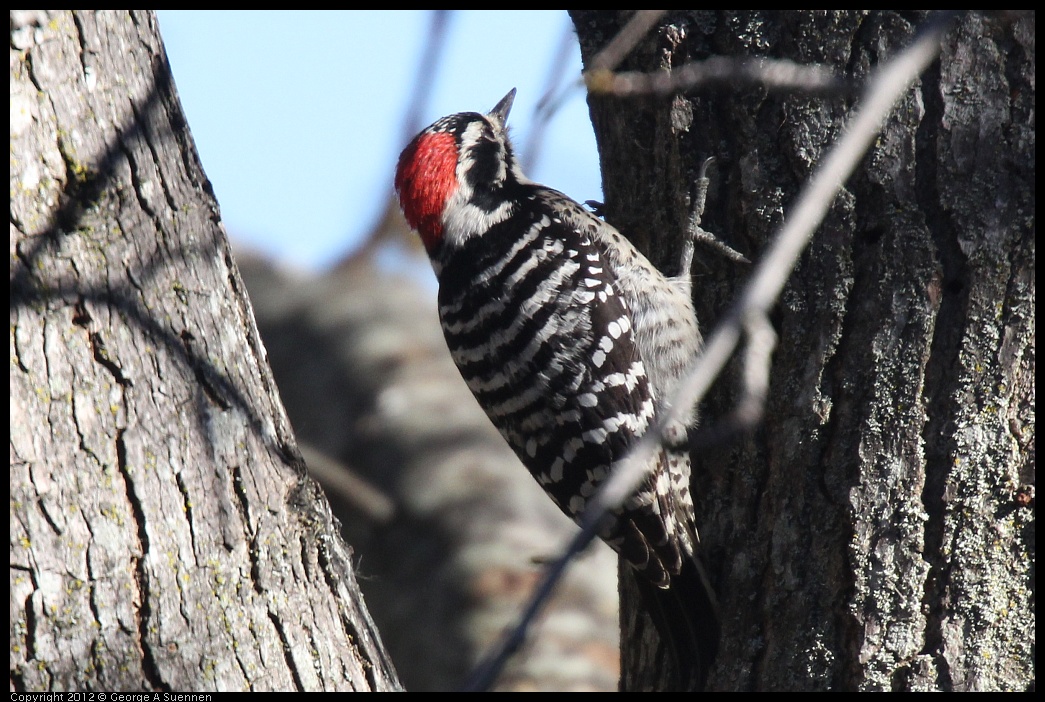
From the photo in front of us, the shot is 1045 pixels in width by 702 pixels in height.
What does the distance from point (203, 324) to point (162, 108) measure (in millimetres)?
571

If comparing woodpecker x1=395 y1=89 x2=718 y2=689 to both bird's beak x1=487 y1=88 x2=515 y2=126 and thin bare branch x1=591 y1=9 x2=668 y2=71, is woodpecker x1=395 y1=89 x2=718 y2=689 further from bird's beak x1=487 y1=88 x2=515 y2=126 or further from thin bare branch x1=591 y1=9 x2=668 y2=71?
thin bare branch x1=591 y1=9 x2=668 y2=71

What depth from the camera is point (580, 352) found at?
367cm

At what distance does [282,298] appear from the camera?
9094 millimetres

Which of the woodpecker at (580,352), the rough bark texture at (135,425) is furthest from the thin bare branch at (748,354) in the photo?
the woodpecker at (580,352)

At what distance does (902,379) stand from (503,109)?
2.72 metres

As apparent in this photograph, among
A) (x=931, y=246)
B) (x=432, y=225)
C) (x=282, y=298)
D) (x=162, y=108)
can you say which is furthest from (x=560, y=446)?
(x=282, y=298)

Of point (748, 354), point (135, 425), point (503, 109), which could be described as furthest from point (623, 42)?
point (503, 109)

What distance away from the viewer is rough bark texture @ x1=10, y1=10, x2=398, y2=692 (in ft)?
6.95

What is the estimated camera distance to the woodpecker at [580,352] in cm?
345

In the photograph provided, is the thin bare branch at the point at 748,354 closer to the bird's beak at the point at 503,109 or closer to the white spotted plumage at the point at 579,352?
the white spotted plumage at the point at 579,352

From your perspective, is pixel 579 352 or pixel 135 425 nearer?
pixel 135 425

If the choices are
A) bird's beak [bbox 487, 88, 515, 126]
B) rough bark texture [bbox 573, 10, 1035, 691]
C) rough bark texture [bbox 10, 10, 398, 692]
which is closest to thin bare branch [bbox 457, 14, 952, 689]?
rough bark texture [bbox 10, 10, 398, 692]

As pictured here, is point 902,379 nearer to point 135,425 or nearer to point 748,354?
point 748,354

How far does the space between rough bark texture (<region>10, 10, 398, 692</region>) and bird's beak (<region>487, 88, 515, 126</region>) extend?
7.77 feet
